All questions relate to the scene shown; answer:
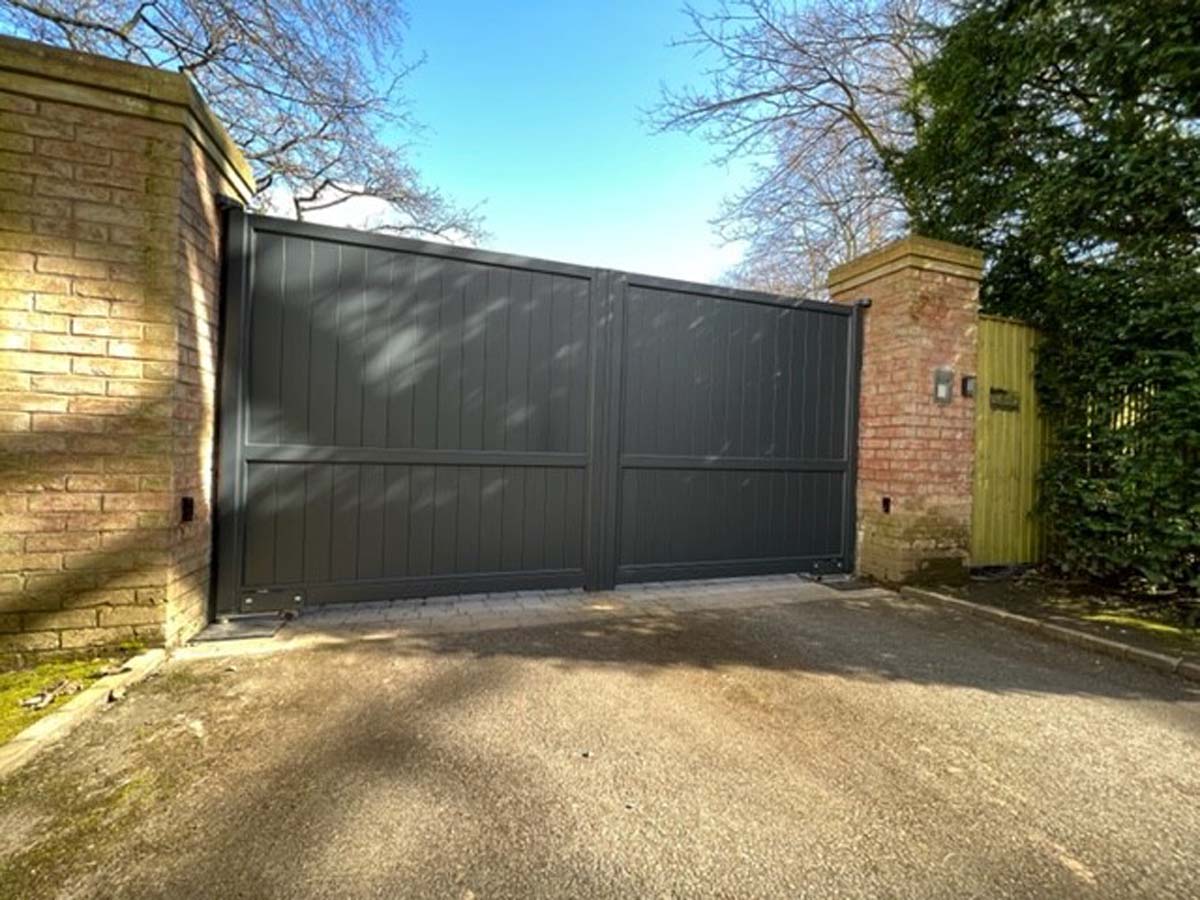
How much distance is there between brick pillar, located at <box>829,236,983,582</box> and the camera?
436 centimetres

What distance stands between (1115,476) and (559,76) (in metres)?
7.41

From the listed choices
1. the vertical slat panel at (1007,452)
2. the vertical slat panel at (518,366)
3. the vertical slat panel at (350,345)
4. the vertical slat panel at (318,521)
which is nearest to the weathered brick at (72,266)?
the vertical slat panel at (350,345)

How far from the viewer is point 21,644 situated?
248 centimetres

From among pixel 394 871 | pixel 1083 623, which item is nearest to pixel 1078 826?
pixel 394 871

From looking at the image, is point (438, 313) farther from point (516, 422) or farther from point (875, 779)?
point (875, 779)

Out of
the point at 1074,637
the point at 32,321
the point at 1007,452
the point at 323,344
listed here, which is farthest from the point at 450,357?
the point at 1007,452

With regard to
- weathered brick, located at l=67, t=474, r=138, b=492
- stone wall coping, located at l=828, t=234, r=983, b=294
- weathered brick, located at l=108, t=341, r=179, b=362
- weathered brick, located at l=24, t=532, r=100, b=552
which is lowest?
weathered brick, located at l=24, t=532, r=100, b=552

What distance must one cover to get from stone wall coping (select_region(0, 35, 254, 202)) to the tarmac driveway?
2703 mm

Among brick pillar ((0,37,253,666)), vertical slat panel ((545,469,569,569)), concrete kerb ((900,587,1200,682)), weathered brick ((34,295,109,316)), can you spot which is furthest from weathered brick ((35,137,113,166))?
concrete kerb ((900,587,1200,682))

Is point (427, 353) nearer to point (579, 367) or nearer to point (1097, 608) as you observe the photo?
point (579, 367)

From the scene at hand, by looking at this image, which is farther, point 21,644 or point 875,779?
point 21,644

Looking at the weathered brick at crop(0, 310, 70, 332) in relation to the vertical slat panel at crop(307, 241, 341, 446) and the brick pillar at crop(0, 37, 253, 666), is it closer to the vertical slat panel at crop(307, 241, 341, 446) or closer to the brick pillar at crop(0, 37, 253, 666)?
the brick pillar at crop(0, 37, 253, 666)

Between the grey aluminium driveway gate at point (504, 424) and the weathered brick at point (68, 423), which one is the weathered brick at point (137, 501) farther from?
the grey aluminium driveway gate at point (504, 424)

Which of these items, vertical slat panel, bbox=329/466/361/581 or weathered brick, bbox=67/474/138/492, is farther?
vertical slat panel, bbox=329/466/361/581
